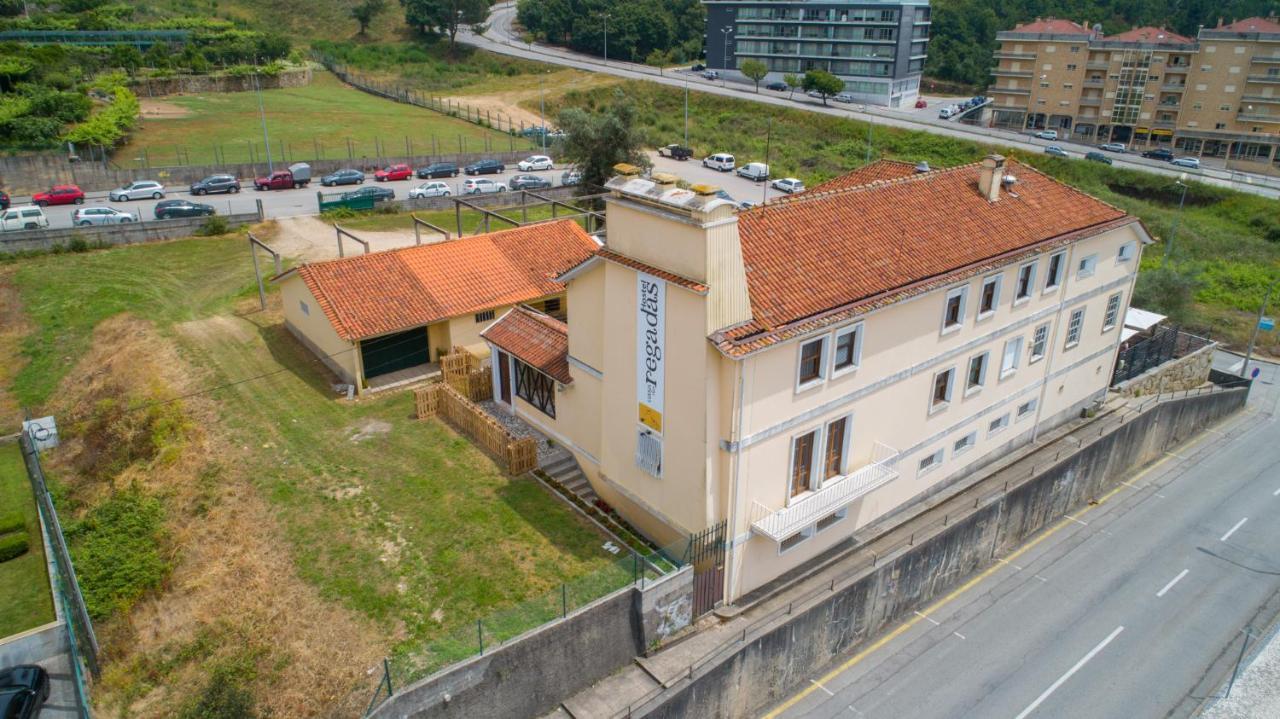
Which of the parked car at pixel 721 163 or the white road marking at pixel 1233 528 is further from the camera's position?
the parked car at pixel 721 163

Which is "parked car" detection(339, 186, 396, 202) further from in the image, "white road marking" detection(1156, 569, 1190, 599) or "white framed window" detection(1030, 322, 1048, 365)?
"white road marking" detection(1156, 569, 1190, 599)

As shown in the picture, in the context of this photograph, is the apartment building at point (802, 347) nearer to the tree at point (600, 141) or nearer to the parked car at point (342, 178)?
the tree at point (600, 141)

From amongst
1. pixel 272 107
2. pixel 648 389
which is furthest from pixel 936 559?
pixel 272 107

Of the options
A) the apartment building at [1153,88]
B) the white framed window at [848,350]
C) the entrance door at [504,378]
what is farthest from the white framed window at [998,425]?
the apartment building at [1153,88]

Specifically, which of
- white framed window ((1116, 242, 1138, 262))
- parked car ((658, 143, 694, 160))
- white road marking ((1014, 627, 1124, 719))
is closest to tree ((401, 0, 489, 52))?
parked car ((658, 143, 694, 160))

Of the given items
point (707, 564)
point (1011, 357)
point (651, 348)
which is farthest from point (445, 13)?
point (707, 564)

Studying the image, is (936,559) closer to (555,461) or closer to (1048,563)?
(1048,563)
